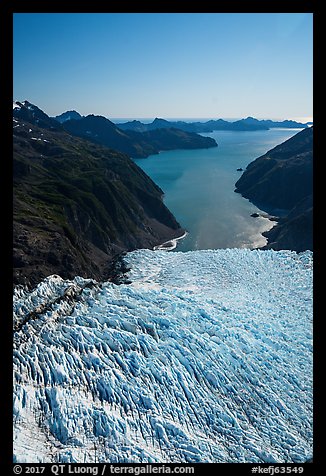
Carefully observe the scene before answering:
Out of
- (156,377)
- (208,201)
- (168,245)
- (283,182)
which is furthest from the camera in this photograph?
(283,182)

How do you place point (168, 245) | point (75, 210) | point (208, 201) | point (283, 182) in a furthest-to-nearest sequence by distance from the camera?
1. point (283, 182)
2. point (208, 201)
3. point (168, 245)
4. point (75, 210)

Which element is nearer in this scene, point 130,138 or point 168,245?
point 168,245

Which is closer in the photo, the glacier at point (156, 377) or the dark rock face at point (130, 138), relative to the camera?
the glacier at point (156, 377)

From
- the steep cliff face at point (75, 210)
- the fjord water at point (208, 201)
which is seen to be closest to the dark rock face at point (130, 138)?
the fjord water at point (208, 201)

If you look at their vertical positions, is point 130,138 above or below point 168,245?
above

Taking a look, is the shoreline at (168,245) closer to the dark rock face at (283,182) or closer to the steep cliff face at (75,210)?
the steep cliff face at (75,210)

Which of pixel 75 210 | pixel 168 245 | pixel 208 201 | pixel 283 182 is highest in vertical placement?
pixel 283 182

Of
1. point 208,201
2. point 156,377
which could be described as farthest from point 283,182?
point 156,377

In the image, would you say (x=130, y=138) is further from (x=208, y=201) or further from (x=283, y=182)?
(x=283, y=182)
